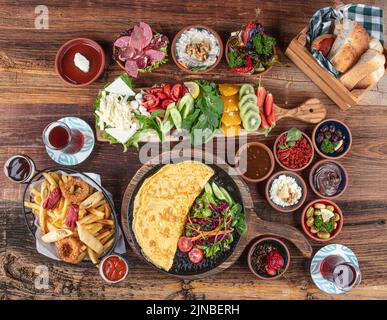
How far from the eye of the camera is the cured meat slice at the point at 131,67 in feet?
12.9

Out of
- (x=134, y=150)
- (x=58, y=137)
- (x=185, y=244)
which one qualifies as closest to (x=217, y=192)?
(x=185, y=244)

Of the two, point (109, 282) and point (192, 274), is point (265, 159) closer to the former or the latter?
point (192, 274)

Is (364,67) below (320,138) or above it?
above

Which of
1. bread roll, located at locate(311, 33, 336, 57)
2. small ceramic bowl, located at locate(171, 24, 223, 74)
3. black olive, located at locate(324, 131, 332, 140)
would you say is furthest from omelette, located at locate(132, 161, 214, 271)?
bread roll, located at locate(311, 33, 336, 57)

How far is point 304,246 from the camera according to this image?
13.1 feet

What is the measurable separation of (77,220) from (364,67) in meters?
2.83

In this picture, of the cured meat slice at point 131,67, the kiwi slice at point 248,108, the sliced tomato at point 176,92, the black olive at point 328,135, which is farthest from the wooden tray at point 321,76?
the cured meat slice at point 131,67

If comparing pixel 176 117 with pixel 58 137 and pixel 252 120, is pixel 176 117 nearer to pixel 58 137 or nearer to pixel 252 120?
pixel 252 120

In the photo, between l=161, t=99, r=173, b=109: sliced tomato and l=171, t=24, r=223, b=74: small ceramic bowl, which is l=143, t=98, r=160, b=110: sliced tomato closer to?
l=161, t=99, r=173, b=109: sliced tomato

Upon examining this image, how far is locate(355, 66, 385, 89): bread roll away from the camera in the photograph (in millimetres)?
3680

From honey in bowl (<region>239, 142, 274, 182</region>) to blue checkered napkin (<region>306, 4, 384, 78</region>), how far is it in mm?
1082

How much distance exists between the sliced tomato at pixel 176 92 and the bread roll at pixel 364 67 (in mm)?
1473

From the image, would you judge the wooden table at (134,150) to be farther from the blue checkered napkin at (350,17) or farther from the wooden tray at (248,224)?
the blue checkered napkin at (350,17)

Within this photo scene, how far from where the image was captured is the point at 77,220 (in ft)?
12.0
